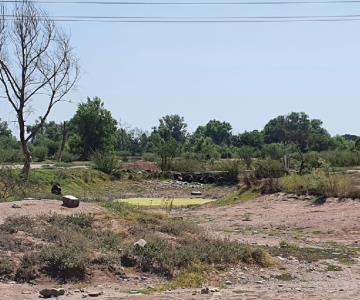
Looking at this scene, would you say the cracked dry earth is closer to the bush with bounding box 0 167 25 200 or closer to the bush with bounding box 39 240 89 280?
the bush with bounding box 39 240 89 280

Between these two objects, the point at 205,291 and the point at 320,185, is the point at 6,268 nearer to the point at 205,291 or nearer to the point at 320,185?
the point at 205,291

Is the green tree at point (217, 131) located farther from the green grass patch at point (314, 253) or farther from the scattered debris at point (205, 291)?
the scattered debris at point (205, 291)

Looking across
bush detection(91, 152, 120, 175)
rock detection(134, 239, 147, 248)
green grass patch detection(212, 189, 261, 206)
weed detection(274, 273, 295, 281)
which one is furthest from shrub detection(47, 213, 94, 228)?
bush detection(91, 152, 120, 175)

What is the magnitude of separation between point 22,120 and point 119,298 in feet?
88.9

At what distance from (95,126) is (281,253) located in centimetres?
5209

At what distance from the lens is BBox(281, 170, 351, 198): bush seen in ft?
89.0

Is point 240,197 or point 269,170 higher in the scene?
point 269,170

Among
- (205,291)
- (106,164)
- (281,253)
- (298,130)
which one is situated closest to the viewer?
(205,291)

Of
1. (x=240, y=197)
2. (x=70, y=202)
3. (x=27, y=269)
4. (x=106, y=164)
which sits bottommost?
(x=27, y=269)

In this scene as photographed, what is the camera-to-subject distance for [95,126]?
6725 cm

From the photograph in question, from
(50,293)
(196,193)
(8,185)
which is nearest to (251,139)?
(196,193)

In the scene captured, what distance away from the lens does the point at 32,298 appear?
11.0 metres

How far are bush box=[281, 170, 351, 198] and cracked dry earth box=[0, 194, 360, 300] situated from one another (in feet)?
1.90

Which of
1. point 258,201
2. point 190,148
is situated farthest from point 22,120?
point 190,148
